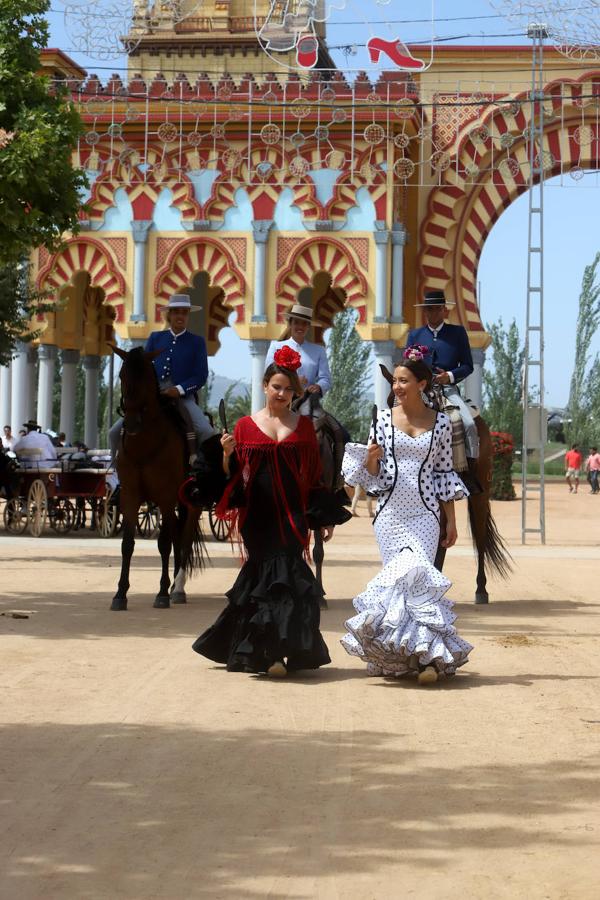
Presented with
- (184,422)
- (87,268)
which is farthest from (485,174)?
(184,422)

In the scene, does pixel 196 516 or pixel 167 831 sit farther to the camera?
pixel 196 516

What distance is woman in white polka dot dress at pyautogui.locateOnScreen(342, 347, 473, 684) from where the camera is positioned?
8.52 meters

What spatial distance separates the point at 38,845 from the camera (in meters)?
5.00

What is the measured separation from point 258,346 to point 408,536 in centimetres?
2673

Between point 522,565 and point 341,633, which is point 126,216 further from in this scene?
point 341,633

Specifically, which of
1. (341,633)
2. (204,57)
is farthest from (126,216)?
(341,633)

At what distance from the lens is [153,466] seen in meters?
13.0

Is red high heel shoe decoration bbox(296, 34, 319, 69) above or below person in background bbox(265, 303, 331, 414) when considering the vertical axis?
above

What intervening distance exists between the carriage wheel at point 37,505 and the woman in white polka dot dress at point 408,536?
14.5 meters

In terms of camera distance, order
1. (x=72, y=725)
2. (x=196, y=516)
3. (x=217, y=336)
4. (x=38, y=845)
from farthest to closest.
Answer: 1. (x=217, y=336)
2. (x=196, y=516)
3. (x=72, y=725)
4. (x=38, y=845)

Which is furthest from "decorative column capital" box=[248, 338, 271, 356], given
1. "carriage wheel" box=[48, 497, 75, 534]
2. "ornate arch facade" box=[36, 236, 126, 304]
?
"carriage wheel" box=[48, 497, 75, 534]

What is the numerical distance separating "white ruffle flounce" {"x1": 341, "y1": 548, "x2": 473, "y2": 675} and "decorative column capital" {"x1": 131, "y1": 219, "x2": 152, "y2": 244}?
92.5 feet

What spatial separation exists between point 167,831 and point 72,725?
2005 mm

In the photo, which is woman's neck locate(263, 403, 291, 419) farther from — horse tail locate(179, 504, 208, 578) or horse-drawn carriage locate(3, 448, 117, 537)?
Answer: horse-drawn carriage locate(3, 448, 117, 537)
